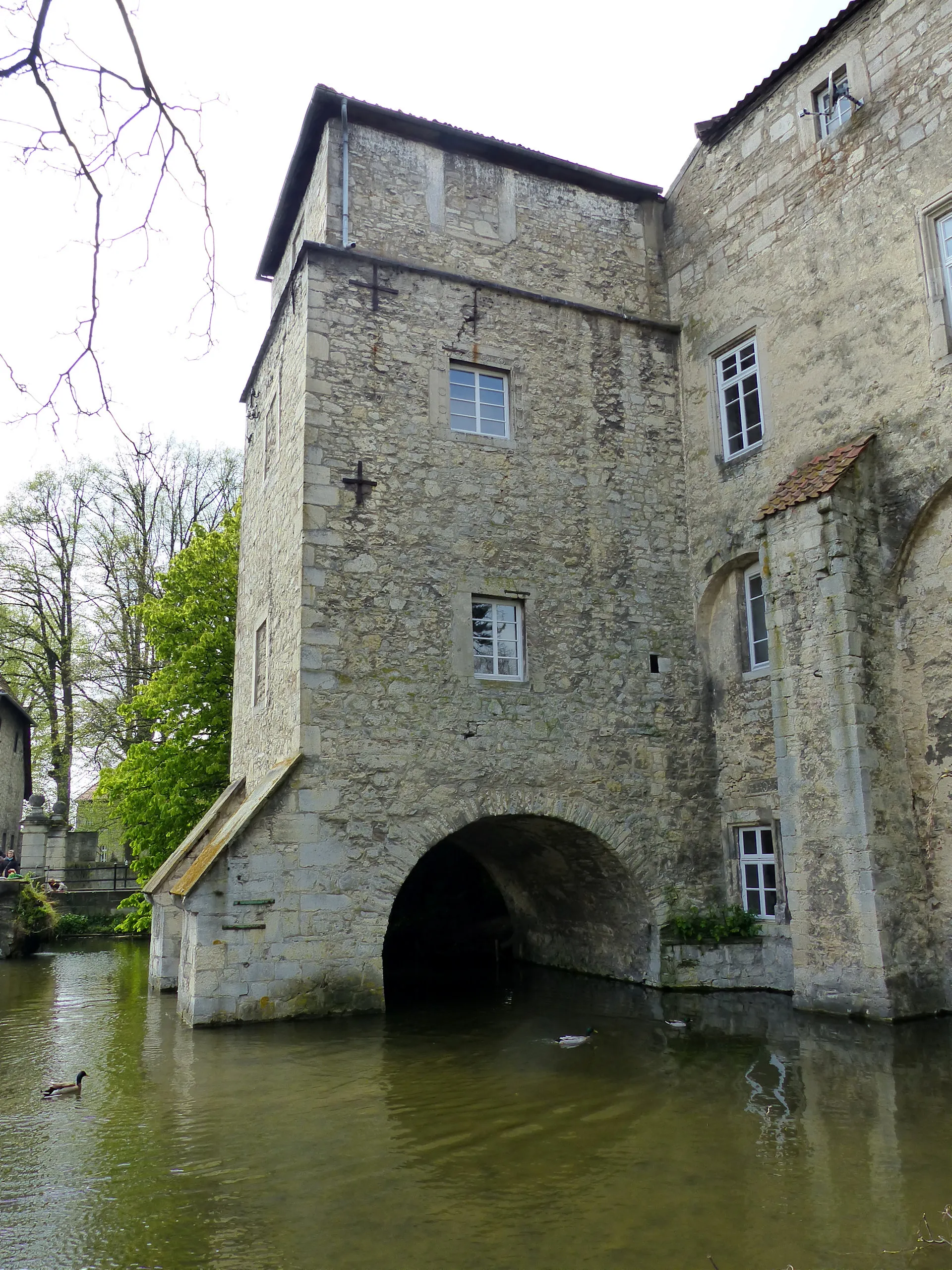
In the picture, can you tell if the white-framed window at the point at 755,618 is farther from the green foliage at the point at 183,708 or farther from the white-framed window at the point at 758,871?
Answer: the green foliage at the point at 183,708

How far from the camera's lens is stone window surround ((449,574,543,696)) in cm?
1039

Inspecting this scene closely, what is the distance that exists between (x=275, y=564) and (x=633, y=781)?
500 centimetres

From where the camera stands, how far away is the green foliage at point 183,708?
15.9 meters

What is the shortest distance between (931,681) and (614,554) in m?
3.93

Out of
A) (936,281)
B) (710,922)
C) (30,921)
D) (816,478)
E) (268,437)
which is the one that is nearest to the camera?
(936,281)

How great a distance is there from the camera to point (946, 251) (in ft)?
30.2

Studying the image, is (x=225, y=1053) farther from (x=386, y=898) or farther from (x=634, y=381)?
(x=634, y=381)

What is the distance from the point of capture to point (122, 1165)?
521cm

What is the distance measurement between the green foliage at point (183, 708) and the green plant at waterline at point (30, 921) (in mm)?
2674

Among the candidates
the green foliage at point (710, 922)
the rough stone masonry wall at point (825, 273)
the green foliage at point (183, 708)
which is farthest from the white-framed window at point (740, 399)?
the green foliage at point (183, 708)

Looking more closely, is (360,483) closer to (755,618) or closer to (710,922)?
(755,618)

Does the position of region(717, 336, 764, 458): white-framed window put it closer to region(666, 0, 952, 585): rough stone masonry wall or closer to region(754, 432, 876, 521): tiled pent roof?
region(666, 0, 952, 585): rough stone masonry wall

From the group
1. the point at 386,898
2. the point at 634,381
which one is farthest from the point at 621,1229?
the point at 634,381


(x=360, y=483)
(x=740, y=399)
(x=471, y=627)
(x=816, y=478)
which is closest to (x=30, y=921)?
(x=471, y=627)
